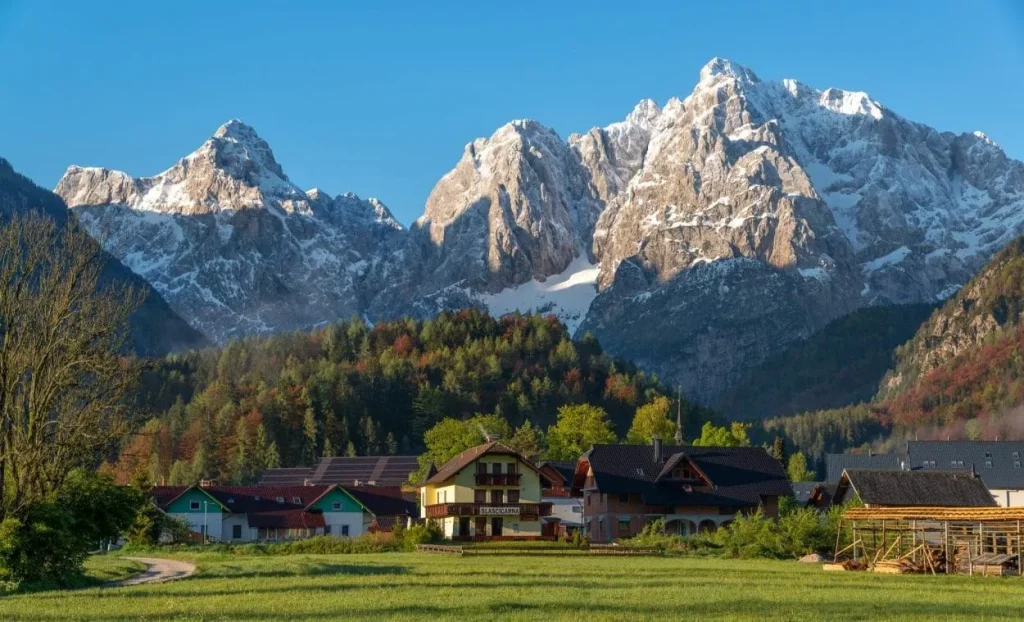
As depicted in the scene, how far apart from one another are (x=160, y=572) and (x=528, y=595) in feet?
71.7

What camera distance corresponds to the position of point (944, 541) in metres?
54.9

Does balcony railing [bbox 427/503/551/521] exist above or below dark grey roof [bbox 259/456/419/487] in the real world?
below

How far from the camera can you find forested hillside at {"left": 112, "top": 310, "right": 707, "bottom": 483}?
507ft

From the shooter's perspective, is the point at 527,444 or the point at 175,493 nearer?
the point at 175,493

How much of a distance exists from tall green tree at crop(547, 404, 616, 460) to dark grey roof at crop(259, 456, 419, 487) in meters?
14.6

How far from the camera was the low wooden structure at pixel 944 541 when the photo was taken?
53.5m

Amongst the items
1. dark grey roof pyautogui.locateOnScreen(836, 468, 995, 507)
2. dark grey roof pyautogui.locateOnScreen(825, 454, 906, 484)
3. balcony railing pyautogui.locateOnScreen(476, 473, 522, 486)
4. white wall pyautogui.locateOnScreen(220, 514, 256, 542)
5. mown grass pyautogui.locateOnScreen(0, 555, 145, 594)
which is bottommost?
white wall pyautogui.locateOnScreen(220, 514, 256, 542)

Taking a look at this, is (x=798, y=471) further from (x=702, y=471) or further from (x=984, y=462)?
(x=702, y=471)

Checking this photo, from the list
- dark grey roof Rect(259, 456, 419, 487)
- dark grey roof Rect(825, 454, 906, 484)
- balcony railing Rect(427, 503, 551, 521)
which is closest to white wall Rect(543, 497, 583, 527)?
balcony railing Rect(427, 503, 551, 521)

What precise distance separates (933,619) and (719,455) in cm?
7109

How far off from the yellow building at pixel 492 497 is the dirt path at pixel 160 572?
30521 mm

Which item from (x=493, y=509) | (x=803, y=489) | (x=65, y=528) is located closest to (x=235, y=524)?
(x=493, y=509)

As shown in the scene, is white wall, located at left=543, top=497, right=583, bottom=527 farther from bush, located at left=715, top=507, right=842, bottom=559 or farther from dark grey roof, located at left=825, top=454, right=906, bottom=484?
bush, located at left=715, top=507, right=842, bottom=559

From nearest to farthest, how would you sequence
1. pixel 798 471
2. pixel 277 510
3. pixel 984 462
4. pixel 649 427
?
pixel 277 510 → pixel 984 462 → pixel 649 427 → pixel 798 471
